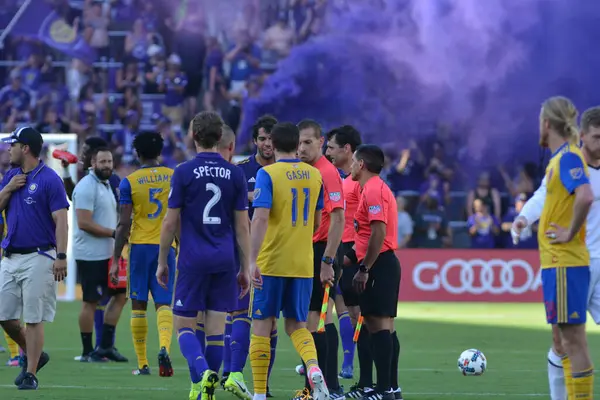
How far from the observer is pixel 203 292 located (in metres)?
8.89

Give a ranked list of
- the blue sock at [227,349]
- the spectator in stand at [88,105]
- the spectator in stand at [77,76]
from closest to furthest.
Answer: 1. the blue sock at [227,349]
2. the spectator in stand at [88,105]
3. the spectator in stand at [77,76]

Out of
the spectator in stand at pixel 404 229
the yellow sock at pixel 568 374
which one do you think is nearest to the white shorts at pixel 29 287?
the yellow sock at pixel 568 374

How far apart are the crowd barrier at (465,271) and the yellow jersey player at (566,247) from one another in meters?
16.1

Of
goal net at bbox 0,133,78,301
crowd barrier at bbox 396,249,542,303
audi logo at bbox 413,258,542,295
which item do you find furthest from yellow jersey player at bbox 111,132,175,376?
audi logo at bbox 413,258,542,295

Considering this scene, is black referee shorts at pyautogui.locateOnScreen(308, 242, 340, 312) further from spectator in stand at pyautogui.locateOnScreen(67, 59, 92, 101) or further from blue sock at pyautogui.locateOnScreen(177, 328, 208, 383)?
spectator in stand at pyautogui.locateOnScreen(67, 59, 92, 101)

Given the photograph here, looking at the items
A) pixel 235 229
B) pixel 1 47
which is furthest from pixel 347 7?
pixel 235 229

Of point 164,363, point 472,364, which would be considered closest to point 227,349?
point 164,363

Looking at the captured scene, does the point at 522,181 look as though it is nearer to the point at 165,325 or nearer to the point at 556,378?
the point at 165,325

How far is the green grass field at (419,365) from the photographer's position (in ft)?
34.0

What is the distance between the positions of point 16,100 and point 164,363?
59.7 ft

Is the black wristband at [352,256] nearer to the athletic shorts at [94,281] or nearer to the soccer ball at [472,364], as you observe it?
the soccer ball at [472,364]

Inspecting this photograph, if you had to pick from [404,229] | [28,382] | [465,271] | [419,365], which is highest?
[404,229]

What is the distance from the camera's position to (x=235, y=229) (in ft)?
29.7

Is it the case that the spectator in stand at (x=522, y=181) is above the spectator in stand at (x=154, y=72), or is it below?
below
